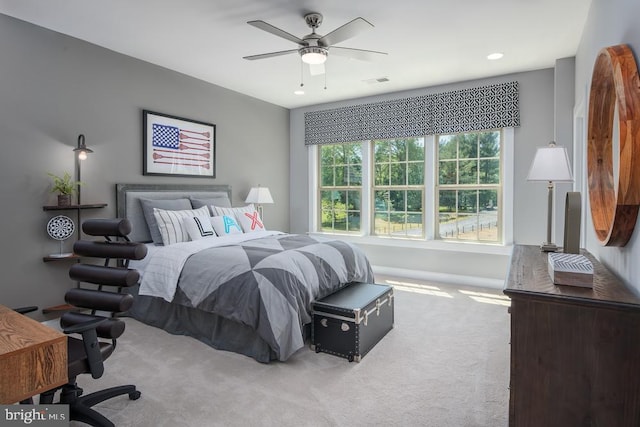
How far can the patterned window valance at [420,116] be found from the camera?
4.62 meters

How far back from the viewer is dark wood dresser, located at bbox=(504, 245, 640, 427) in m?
1.29

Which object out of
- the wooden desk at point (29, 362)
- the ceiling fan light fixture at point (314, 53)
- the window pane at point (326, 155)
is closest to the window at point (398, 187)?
the window pane at point (326, 155)

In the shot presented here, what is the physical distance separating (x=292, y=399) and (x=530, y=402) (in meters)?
1.29

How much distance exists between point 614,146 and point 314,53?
7.00 feet

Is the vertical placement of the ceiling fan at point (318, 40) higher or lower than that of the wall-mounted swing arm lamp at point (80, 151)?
higher

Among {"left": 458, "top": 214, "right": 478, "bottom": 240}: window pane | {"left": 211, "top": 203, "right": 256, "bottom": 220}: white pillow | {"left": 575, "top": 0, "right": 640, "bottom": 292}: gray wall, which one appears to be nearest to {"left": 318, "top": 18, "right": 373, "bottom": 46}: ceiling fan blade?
{"left": 575, "top": 0, "right": 640, "bottom": 292}: gray wall

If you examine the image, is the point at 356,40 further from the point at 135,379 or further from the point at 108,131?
the point at 135,379

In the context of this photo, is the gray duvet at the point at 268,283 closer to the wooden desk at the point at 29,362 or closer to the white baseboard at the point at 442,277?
the wooden desk at the point at 29,362

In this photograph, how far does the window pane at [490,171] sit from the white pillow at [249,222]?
3.04m

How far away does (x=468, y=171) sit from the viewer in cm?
501

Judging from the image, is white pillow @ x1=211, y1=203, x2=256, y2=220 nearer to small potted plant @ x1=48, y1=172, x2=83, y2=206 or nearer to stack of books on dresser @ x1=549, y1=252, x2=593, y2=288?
small potted plant @ x1=48, y1=172, x2=83, y2=206

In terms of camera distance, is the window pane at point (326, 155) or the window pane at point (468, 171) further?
the window pane at point (326, 155)

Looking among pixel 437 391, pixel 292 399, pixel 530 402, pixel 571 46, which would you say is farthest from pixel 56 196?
pixel 571 46

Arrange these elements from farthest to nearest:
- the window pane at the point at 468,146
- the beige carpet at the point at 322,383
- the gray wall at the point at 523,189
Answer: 1. the window pane at the point at 468,146
2. the gray wall at the point at 523,189
3. the beige carpet at the point at 322,383
